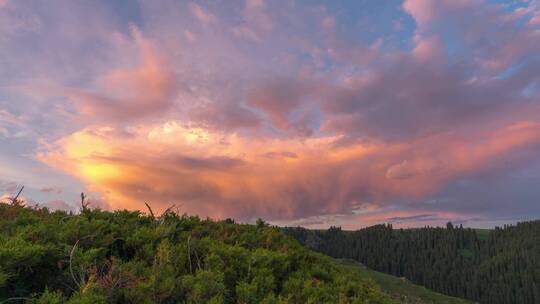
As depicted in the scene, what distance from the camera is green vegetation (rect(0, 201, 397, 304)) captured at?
6160 mm

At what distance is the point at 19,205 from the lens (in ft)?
33.9

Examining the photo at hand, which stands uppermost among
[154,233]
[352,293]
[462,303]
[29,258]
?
Answer: [154,233]

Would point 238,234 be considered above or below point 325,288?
above

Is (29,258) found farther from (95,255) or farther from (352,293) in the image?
(352,293)

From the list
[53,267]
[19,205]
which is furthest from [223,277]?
[19,205]

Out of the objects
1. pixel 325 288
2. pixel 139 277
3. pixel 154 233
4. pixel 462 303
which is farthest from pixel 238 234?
pixel 462 303

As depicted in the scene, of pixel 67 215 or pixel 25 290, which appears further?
pixel 67 215

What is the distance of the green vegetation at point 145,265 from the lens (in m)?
6.16

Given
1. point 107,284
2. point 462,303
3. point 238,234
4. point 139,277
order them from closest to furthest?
point 107,284, point 139,277, point 238,234, point 462,303

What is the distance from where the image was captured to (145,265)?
25.0 ft

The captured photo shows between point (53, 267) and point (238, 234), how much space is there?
500 cm

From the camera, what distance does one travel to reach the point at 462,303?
101 metres

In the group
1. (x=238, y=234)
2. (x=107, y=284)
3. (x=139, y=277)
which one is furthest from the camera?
(x=238, y=234)

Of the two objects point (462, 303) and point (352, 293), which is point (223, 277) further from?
point (462, 303)
